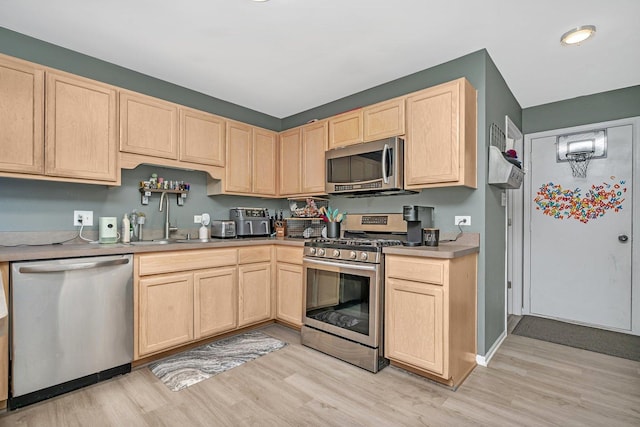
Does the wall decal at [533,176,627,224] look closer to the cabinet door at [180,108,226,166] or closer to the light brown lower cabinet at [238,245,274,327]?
the light brown lower cabinet at [238,245,274,327]

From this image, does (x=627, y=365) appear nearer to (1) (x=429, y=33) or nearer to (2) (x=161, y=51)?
(1) (x=429, y=33)

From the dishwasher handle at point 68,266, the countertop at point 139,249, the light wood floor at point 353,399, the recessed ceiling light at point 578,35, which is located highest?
the recessed ceiling light at point 578,35

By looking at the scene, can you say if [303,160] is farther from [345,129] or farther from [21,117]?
[21,117]

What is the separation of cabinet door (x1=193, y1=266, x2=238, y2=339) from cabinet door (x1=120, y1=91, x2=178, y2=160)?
1144 millimetres

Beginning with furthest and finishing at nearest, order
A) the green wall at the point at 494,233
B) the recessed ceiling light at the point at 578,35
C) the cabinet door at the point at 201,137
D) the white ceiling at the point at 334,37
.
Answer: the cabinet door at the point at 201,137, the green wall at the point at 494,233, the recessed ceiling light at the point at 578,35, the white ceiling at the point at 334,37

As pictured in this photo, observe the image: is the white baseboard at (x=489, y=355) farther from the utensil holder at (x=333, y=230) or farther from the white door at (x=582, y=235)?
the utensil holder at (x=333, y=230)

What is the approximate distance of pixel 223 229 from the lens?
3232mm

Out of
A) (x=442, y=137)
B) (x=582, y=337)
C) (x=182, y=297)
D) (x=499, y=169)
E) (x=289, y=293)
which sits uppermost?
(x=442, y=137)

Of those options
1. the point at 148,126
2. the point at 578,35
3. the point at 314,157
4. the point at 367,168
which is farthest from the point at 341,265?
the point at 578,35

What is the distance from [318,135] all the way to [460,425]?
275 centimetres

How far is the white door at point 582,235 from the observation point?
3246 millimetres

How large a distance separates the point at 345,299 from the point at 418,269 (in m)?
0.70

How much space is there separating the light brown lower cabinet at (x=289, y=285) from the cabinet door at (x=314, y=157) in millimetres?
772

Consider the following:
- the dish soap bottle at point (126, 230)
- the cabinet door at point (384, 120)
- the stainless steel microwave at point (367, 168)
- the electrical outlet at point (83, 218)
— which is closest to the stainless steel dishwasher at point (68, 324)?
the dish soap bottle at point (126, 230)
